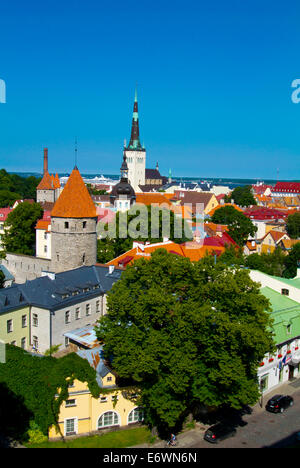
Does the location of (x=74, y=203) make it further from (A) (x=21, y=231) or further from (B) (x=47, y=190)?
(B) (x=47, y=190)

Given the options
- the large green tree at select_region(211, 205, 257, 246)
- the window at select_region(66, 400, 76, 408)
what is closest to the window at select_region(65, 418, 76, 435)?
the window at select_region(66, 400, 76, 408)

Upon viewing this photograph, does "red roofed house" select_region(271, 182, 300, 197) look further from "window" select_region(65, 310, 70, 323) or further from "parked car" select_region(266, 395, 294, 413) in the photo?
"parked car" select_region(266, 395, 294, 413)

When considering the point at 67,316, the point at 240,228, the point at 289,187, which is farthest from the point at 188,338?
the point at 289,187

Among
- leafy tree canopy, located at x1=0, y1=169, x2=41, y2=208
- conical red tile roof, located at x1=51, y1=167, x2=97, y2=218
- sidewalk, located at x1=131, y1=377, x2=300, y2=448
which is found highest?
leafy tree canopy, located at x1=0, y1=169, x2=41, y2=208

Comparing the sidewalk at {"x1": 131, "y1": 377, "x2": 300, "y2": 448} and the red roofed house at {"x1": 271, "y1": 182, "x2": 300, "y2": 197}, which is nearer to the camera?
the sidewalk at {"x1": 131, "y1": 377, "x2": 300, "y2": 448}
